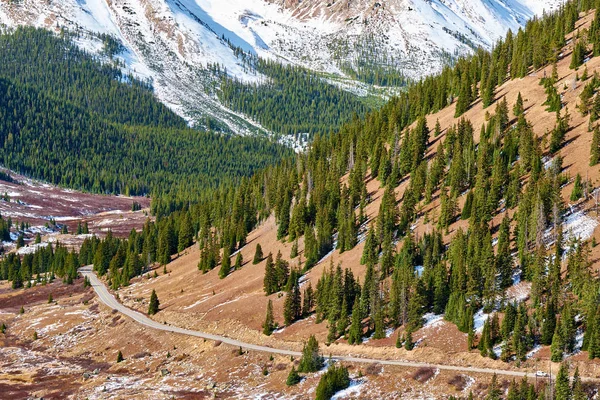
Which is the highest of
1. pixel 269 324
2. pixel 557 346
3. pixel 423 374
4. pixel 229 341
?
pixel 557 346

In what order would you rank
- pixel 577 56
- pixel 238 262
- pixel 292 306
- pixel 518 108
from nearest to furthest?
pixel 292 306, pixel 518 108, pixel 577 56, pixel 238 262

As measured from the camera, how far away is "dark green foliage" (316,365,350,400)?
74.4 metres

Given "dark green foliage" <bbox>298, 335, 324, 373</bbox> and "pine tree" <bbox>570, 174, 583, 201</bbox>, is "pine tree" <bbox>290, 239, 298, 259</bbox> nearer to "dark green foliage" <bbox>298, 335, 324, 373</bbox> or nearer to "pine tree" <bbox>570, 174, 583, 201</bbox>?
"dark green foliage" <bbox>298, 335, 324, 373</bbox>

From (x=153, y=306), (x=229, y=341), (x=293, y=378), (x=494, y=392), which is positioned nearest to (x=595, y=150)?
(x=494, y=392)

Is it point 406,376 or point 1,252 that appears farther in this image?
point 1,252

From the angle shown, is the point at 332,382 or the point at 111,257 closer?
the point at 332,382

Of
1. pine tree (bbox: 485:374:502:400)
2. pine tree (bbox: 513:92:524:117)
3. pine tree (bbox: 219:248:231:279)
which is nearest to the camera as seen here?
pine tree (bbox: 485:374:502:400)

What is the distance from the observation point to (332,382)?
247ft

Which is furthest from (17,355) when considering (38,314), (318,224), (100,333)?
(318,224)

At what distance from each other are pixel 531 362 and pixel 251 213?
321ft

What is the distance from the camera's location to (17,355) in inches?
4122

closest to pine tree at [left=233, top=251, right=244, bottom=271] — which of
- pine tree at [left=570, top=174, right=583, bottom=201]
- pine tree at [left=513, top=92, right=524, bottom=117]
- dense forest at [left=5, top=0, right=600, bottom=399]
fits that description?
dense forest at [left=5, top=0, right=600, bottom=399]

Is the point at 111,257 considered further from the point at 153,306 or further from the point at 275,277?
the point at 275,277

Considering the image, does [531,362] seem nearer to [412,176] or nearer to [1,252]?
[412,176]
